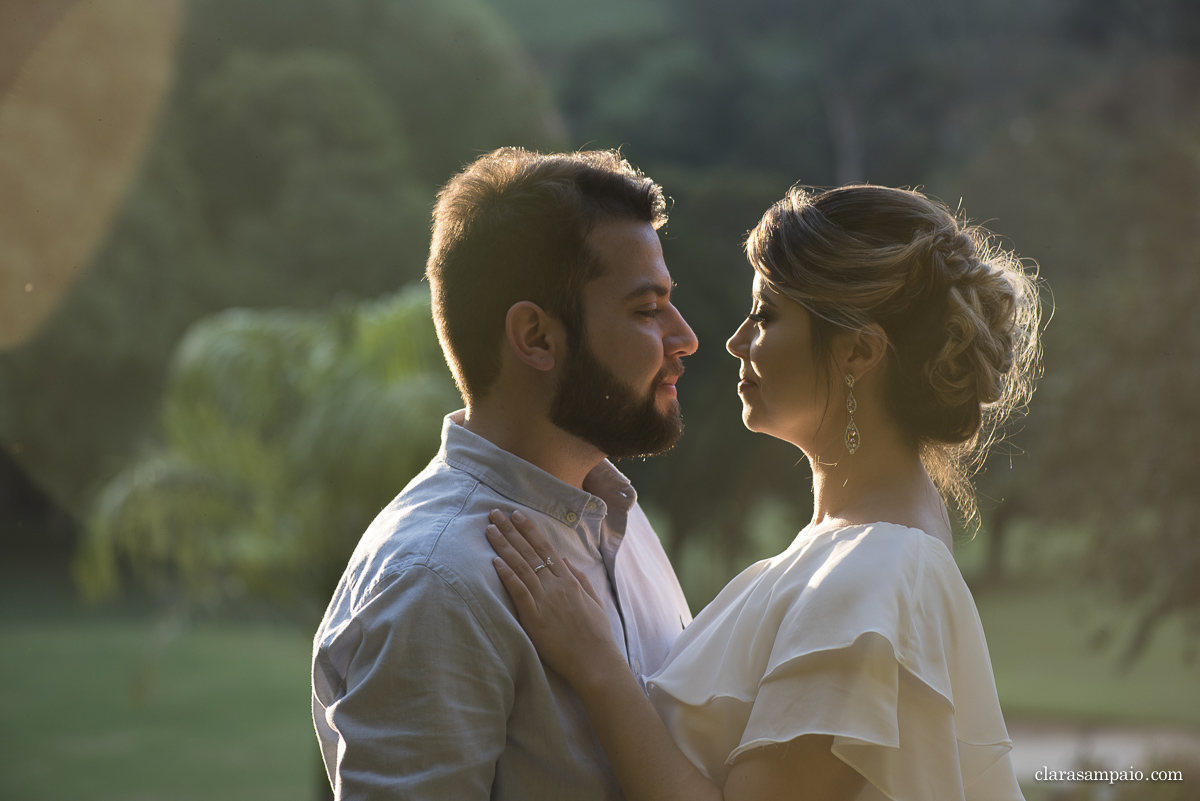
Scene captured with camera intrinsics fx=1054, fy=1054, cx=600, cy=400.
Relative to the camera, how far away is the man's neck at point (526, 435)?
144cm

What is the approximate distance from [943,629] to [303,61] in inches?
370

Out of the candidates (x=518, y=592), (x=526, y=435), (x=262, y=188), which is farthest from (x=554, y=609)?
(x=262, y=188)

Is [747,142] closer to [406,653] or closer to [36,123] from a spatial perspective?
[36,123]

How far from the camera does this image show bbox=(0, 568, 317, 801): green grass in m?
8.84

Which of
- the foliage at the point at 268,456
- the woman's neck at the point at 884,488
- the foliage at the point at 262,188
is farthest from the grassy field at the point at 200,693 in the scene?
the woman's neck at the point at 884,488

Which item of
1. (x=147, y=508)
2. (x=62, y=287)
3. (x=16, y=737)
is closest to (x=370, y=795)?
(x=147, y=508)

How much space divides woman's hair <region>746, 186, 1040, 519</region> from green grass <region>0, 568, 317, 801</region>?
8.05 meters

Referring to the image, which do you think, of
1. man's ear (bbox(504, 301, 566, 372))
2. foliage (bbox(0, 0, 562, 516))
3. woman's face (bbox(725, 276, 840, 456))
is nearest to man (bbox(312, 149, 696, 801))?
man's ear (bbox(504, 301, 566, 372))

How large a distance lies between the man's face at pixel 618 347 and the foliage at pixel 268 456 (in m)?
2.78

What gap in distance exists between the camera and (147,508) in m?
4.58

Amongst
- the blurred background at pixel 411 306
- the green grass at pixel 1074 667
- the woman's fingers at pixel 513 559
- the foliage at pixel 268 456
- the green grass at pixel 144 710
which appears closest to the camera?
the woman's fingers at pixel 513 559

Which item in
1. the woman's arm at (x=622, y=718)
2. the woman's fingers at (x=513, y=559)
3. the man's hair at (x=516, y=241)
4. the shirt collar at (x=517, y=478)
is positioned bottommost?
the woman's arm at (x=622, y=718)

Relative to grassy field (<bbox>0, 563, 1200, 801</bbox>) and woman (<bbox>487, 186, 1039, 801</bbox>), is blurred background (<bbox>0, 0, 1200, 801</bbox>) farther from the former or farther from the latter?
woman (<bbox>487, 186, 1039, 801</bbox>)

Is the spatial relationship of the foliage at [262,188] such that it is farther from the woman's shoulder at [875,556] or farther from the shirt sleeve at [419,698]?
the shirt sleeve at [419,698]
